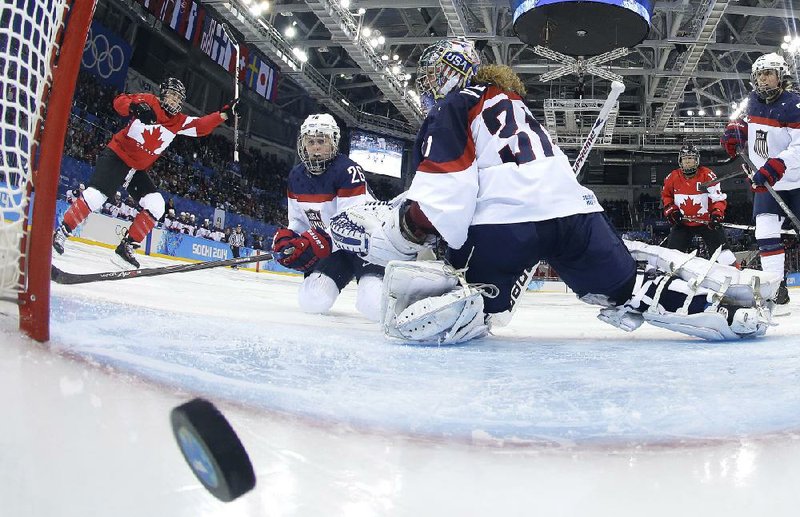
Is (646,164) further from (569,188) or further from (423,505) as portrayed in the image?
(423,505)

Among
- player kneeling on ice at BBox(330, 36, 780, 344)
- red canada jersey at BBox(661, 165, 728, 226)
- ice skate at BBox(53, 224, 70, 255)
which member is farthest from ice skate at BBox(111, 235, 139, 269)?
red canada jersey at BBox(661, 165, 728, 226)

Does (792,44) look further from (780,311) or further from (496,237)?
(496,237)

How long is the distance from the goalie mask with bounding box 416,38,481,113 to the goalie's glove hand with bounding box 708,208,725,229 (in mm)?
3098

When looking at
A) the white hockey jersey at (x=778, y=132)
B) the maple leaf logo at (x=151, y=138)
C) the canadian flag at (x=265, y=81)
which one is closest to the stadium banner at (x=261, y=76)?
the canadian flag at (x=265, y=81)

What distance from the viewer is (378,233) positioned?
1.71m

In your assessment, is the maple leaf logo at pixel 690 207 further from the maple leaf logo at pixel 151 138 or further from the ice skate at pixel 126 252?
the ice skate at pixel 126 252

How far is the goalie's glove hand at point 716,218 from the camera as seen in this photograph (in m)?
4.16

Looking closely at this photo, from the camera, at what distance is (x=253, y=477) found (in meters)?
0.52

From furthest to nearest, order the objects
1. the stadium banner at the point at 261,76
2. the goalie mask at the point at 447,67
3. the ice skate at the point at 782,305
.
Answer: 1. the stadium banner at the point at 261,76
2. the ice skate at the point at 782,305
3. the goalie mask at the point at 447,67

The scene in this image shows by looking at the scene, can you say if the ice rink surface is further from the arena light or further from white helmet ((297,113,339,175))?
the arena light

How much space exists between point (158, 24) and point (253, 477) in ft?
40.1

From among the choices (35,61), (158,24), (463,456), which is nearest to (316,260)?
(35,61)

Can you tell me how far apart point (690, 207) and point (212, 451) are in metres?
4.31

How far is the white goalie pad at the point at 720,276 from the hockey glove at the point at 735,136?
6.02ft
